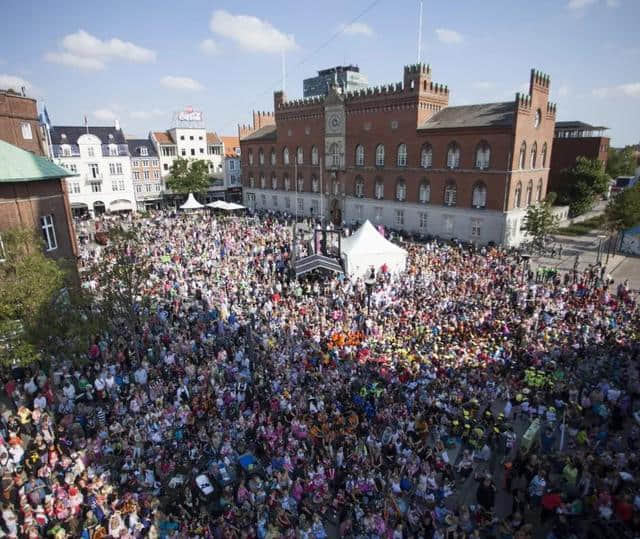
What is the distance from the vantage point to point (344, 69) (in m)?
80.8

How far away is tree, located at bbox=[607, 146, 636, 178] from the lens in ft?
251

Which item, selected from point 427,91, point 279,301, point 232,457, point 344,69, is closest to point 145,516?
point 232,457

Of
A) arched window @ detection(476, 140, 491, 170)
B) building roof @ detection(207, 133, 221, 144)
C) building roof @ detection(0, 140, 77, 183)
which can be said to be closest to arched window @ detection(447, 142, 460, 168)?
arched window @ detection(476, 140, 491, 170)

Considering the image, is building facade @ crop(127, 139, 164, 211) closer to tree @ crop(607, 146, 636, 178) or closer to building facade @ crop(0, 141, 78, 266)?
building facade @ crop(0, 141, 78, 266)

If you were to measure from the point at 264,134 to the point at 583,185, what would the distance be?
139ft

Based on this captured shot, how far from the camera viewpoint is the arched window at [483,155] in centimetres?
3603

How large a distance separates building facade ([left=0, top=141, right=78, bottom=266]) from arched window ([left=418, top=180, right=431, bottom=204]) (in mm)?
30913

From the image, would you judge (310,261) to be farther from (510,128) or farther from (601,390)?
(510,128)

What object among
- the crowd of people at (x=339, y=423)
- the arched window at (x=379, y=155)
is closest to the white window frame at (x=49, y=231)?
the crowd of people at (x=339, y=423)

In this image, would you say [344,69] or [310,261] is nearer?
[310,261]

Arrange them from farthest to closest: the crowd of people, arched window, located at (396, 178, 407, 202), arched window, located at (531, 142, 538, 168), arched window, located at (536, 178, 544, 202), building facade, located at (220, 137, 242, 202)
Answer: building facade, located at (220, 137, 242, 202), arched window, located at (396, 178, 407, 202), arched window, located at (536, 178, 544, 202), arched window, located at (531, 142, 538, 168), the crowd of people

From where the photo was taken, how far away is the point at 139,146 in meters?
63.8

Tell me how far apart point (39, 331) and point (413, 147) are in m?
36.1

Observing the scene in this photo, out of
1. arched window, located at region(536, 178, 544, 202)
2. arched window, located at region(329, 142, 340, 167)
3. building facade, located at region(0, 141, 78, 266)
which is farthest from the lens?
arched window, located at region(329, 142, 340, 167)
